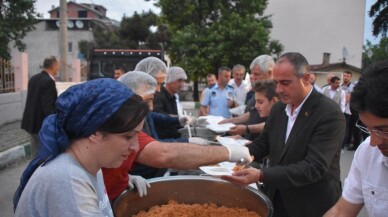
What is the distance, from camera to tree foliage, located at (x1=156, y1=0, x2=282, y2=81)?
1902 cm

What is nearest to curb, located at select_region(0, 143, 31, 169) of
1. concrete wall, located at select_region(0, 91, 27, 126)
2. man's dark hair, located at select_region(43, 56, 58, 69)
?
man's dark hair, located at select_region(43, 56, 58, 69)

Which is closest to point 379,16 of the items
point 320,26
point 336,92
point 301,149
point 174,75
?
point 320,26

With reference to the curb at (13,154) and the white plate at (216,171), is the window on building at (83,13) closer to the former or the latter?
the curb at (13,154)

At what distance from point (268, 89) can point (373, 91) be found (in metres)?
1.91

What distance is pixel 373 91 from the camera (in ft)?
4.22

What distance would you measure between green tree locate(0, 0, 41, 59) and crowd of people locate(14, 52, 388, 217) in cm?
1912

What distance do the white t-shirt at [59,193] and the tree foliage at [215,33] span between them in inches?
707

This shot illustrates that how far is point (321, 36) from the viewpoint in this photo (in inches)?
1158

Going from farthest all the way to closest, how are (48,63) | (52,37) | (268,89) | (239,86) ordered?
(52,37), (239,86), (48,63), (268,89)

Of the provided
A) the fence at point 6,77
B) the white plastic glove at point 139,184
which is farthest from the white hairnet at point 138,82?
the fence at point 6,77

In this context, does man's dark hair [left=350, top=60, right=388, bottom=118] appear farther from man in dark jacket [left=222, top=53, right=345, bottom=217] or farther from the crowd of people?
man in dark jacket [left=222, top=53, right=345, bottom=217]

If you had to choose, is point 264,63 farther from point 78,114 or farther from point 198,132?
point 78,114

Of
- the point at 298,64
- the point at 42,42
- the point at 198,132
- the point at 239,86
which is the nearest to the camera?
the point at 298,64

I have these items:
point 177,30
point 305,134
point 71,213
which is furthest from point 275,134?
point 177,30
